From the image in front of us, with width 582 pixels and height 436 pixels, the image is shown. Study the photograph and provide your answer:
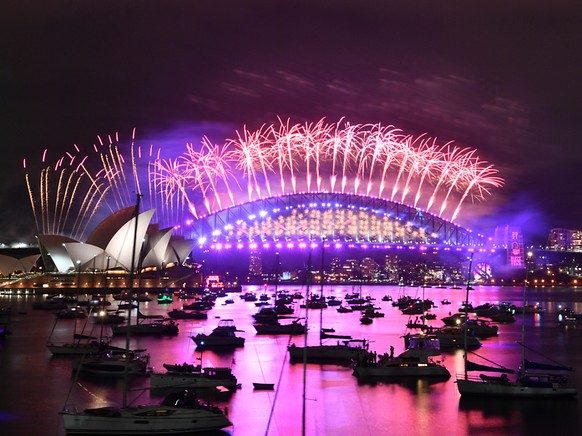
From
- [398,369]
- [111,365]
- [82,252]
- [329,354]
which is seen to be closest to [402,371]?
[398,369]

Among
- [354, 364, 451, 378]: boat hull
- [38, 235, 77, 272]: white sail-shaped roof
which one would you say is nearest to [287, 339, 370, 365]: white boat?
[354, 364, 451, 378]: boat hull

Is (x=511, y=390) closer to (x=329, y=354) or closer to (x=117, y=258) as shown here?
(x=329, y=354)

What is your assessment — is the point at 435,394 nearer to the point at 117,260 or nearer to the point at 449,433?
the point at 449,433

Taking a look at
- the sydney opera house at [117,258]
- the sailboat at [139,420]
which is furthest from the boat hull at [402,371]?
the sydney opera house at [117,258]

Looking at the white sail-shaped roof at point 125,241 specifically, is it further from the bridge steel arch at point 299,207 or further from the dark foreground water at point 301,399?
the dark foreground water at point 301,399

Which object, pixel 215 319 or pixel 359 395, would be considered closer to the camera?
pixel 359 395

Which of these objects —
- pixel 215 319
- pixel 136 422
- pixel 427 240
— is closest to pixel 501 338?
pixel 215 319

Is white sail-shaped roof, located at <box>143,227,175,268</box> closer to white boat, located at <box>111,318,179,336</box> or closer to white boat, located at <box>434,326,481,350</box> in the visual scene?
white boat, located at <box>111,318,179,336</box>
